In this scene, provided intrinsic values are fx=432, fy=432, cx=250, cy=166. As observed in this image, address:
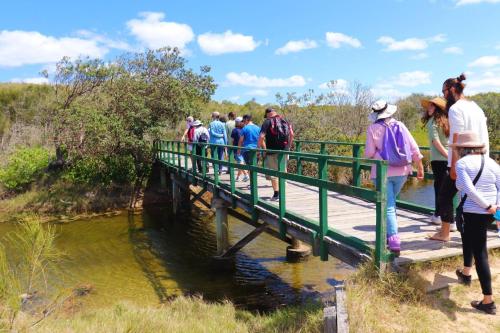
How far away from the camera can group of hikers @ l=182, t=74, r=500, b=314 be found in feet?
13.1

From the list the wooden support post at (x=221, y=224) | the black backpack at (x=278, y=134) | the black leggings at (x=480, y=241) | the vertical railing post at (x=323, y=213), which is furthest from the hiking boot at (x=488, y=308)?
the wooden support post at (x=221, y=224)

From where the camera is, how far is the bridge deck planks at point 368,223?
4839 millimetres

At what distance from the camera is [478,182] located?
3988 mm

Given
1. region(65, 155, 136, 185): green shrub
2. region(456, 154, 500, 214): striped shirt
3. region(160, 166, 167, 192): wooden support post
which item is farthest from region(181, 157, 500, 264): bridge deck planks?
region(65, 155, 136, 185): green shrub

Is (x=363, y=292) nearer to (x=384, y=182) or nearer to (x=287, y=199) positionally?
(x=384, y=182)

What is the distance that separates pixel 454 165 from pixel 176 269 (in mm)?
7400

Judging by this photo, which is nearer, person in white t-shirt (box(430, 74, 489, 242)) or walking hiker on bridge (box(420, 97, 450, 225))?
person in white t-shirt (box(430, 74, 489, 242))

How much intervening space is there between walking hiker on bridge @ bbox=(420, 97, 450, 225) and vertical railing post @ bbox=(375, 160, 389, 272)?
1.20 meters

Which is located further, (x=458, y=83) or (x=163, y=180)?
(x=163, y=180)

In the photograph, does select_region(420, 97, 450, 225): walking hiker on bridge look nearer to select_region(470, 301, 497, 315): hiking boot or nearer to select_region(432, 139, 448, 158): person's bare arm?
select_region(432, 139, 448, 158): person's bare arm

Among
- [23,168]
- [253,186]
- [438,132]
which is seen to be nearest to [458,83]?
[438,132]

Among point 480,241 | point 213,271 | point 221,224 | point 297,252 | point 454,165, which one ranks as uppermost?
point 454,165

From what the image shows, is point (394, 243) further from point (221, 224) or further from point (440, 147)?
point (221, 224)

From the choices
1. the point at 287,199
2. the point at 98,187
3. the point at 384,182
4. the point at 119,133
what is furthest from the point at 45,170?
the point at 384,182
